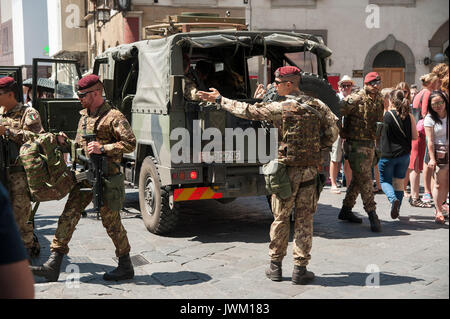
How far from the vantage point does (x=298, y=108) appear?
511 cm

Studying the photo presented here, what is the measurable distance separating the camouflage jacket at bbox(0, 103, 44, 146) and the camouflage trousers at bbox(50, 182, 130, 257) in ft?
2.32

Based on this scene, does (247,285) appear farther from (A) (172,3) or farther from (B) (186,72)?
(A) (172,3)

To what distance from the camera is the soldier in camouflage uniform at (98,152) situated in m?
5.08

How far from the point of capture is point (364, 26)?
20.6 meters

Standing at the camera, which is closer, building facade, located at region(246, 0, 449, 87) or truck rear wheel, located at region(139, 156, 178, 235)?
truck rear wheel, located at region(139, 156, 178, 235)

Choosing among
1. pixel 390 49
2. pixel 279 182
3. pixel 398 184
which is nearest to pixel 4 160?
pixel 279 182

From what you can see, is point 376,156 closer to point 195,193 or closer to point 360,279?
point 195,193

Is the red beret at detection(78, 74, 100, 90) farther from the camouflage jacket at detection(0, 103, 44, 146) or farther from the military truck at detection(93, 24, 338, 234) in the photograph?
the military truck at detection(93, 24, 338, 234)

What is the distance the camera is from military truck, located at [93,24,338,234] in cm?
660

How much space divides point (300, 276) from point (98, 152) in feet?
6.82

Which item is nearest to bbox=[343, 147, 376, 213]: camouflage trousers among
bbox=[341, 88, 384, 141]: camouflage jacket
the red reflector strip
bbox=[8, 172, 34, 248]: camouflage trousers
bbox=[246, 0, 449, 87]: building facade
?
bbox=[341, 88, 384, 141]: camouflage jacket

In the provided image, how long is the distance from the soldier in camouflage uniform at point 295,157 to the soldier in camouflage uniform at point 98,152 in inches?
43.6

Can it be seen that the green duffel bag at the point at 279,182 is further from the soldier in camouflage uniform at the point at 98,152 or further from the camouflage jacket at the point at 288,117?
the soldier in camouflage uniform at the point at 98,152
